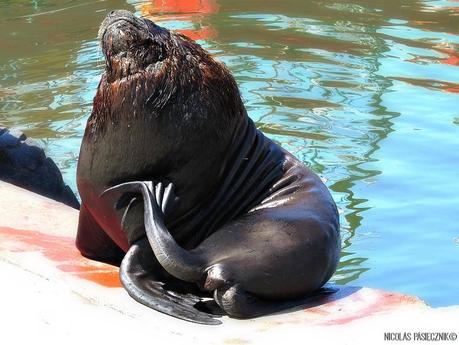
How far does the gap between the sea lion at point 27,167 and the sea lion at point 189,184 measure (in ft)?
5.71

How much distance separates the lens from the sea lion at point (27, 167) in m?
6.76

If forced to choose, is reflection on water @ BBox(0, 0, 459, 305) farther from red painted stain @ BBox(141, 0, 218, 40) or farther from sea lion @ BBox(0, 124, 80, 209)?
sea lion @ BBox(0, 124, 80, 209)

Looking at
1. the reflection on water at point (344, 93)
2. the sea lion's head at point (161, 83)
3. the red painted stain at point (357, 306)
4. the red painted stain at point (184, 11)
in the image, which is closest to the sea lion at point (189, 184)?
the sea lion's head at point (161, 83)

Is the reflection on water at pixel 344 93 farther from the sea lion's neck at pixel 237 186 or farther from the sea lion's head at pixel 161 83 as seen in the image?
the sea lion's neck at pixel 237 186

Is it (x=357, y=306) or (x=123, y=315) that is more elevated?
(x=123, y=315)

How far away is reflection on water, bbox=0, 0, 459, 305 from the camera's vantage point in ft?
21.4

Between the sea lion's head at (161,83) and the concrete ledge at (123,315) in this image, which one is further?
the sea lion's head at (161,83)

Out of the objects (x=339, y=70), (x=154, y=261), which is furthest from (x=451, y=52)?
(x=154, y=261)

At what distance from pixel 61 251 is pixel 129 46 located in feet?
3.43

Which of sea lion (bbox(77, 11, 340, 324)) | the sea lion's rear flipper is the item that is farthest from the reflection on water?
the sea lion's rear flipper

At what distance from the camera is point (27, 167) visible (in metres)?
6.82

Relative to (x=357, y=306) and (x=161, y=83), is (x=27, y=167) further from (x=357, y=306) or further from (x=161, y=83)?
(x=357, y=306)

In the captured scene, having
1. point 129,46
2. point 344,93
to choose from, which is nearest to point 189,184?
point 129,46

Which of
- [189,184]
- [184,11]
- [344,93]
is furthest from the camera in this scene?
[184,11]
